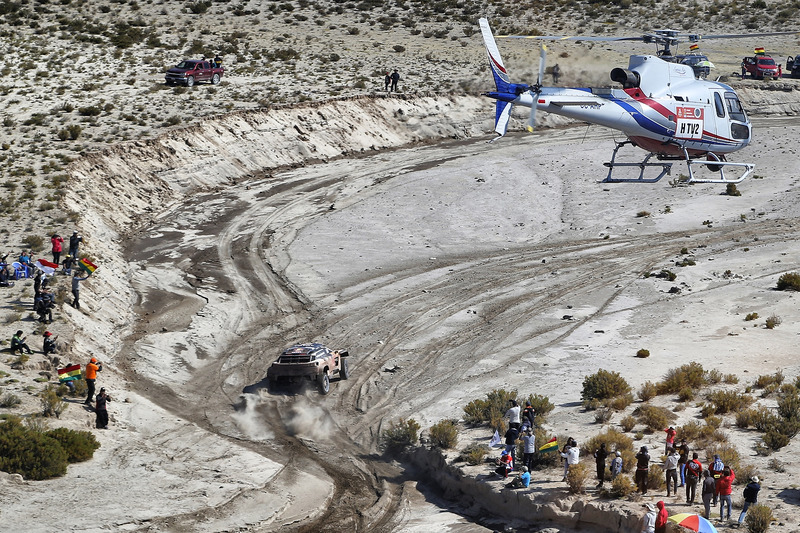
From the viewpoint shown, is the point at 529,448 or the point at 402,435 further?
the point at 402,435

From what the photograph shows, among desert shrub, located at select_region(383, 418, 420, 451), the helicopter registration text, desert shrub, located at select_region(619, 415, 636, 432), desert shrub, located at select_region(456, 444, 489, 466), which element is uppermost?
the helicopter registration text

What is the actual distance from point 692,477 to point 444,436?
21.9 feet

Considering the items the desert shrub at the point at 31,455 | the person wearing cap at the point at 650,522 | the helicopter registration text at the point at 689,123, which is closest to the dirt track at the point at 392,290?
the desert shrub at the point at 31,455

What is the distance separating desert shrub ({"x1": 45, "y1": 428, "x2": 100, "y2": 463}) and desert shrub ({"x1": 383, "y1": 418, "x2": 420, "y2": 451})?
775cm

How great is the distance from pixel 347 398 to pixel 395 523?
25.3 feet

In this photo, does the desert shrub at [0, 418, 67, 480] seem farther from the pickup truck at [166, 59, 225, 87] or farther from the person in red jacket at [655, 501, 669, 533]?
the pickup truck at [166, 59, 225, 87]

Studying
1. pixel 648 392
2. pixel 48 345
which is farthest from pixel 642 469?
pixel 48 345

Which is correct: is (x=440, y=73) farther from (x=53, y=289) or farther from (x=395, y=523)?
(x=395, y=523)

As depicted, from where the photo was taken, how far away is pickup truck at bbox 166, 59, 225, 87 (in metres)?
59.3

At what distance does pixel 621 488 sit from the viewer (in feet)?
70.7

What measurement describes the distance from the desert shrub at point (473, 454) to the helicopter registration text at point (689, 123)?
55.9 feet

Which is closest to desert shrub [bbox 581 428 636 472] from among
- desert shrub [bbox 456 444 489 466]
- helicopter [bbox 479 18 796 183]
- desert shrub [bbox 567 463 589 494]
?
desert shrub [bbox 567 463 589 494]

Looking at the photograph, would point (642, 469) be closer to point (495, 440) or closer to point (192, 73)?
point (495, 440)

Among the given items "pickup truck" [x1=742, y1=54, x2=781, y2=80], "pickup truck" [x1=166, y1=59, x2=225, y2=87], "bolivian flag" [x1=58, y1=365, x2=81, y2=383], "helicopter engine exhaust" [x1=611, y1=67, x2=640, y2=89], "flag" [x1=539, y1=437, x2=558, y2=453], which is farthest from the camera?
"pickup truck" [x1=742, y1=54, x2=781, y2=80]
